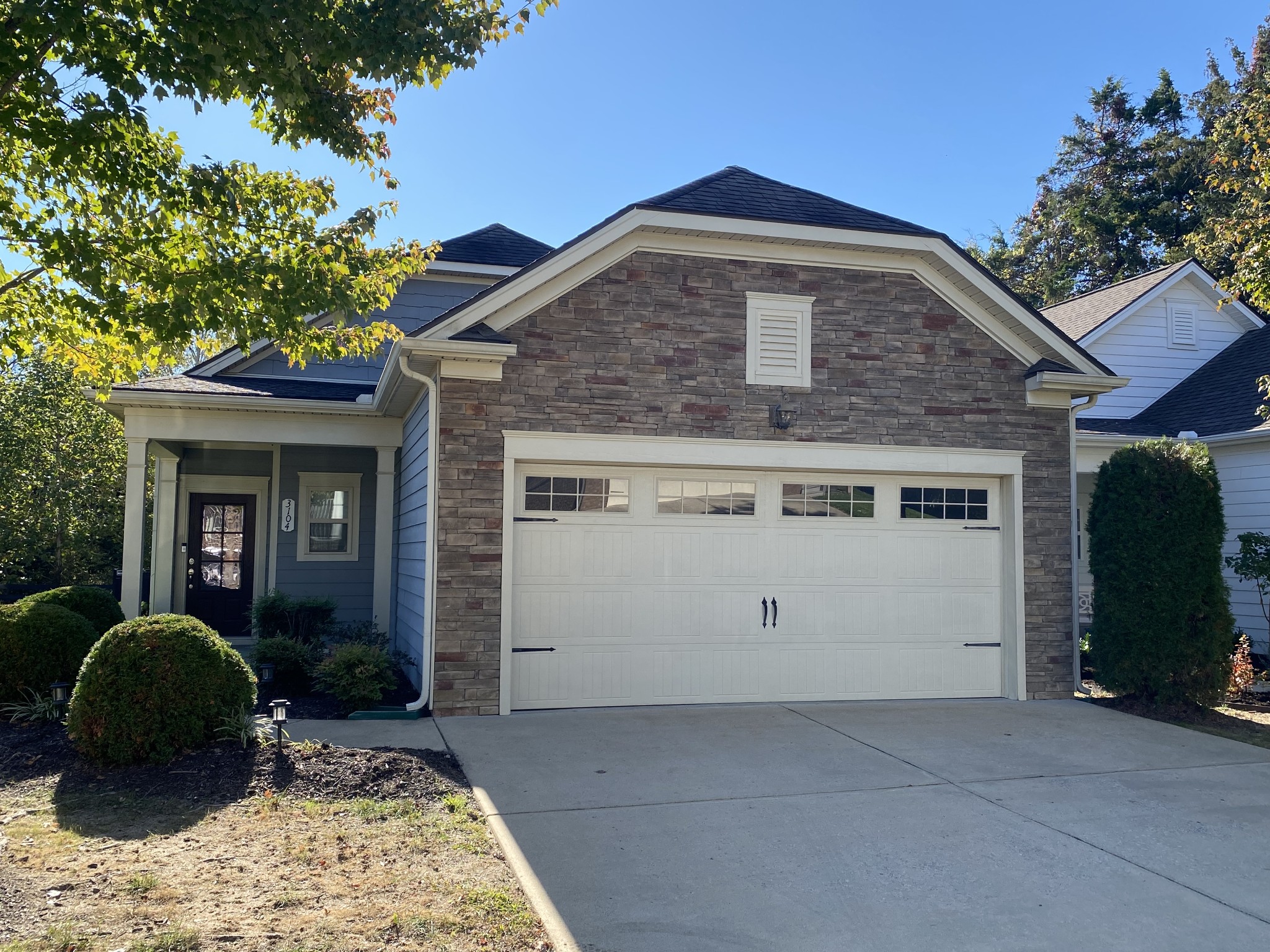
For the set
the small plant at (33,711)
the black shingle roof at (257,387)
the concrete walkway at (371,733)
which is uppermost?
the black shingle roof at (257,387)

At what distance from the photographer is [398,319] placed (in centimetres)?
1427

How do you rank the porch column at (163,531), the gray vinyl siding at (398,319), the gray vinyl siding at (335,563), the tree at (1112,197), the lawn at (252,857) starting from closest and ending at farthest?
the lawn at (252,857), the porch column at (163,531), the gray vinyl siding at (335,563), the gray vinyl siding at (398,319), the tree at (1112,197)

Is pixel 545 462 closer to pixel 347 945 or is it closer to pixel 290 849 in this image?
pixel 290 849

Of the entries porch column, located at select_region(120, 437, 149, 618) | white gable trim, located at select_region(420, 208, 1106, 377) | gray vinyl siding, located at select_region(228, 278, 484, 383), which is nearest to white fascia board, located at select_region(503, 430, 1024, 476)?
white gable trim, located at select_region(420, 208, 1106, 377)

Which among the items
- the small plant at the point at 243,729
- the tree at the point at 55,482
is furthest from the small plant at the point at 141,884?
the tree at the point at 55,482

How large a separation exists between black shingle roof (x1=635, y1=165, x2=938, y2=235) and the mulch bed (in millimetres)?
5382

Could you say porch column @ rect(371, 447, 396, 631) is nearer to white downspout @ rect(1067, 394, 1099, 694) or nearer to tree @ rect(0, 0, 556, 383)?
tree @ rect(0, 0, 556, 383)

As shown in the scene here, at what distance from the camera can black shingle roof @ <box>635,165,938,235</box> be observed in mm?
9328

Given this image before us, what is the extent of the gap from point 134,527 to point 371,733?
201 inches

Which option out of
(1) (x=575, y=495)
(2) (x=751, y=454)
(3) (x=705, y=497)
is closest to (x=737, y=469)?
(2) (x=751, y=454)

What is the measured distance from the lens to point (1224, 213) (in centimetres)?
2469

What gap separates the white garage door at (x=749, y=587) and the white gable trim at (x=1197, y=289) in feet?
21.3

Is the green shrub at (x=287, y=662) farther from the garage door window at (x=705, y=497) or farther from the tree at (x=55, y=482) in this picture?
the tree at (x=55, y=482)

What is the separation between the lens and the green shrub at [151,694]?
6320 mm
